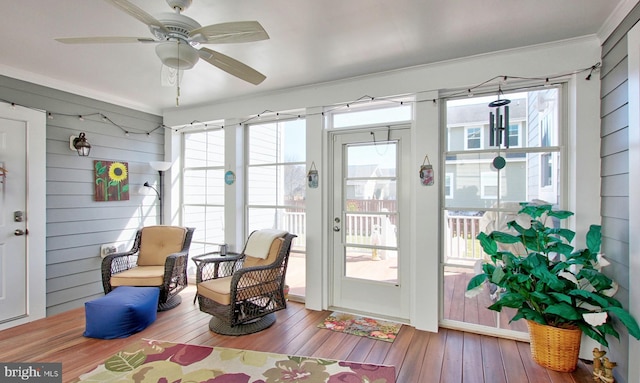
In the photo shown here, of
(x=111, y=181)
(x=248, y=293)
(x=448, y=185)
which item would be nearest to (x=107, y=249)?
(x=111, y=181)

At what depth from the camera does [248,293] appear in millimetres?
3016

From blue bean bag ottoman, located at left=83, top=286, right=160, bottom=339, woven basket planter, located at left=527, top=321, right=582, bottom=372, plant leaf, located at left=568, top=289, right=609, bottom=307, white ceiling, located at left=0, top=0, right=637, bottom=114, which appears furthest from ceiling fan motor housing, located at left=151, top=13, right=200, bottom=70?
woven basket planter, located at left=527, top=321, right=582, bottom=372

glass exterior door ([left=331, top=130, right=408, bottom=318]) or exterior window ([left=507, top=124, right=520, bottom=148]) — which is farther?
glass exterior door ([left=331, top=130, right=408, bottom=318])

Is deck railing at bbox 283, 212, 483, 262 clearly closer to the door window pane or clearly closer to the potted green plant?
the door window pane

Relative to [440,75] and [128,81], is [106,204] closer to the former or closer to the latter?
[128,81]

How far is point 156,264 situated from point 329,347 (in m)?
2.35

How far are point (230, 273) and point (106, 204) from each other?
1.88 m

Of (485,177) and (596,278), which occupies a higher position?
(485,177)

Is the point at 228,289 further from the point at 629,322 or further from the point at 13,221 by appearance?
the point at 629,322

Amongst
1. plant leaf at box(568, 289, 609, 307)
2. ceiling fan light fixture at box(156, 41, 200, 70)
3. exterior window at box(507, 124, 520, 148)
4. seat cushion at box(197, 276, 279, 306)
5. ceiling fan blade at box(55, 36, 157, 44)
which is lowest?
seat cushion at box(197, 276, 279, 306)

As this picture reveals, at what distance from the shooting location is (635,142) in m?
1.94

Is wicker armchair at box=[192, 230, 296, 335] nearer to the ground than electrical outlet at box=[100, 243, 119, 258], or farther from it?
nearer to the ground

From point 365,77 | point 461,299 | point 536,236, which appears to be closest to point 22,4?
point 365,77

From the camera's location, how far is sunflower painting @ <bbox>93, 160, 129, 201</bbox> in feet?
12.8
